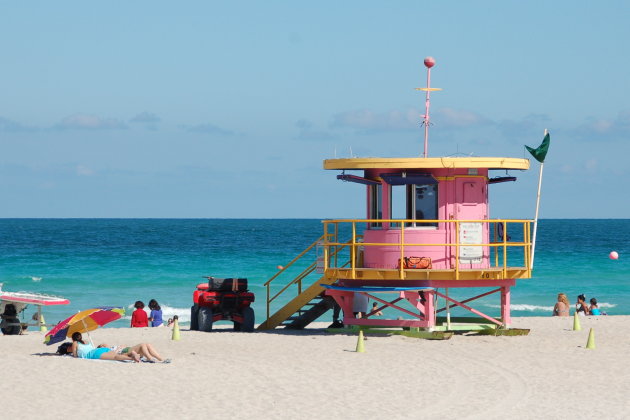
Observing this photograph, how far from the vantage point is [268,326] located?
2911 centimetres

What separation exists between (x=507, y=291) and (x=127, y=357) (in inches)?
380

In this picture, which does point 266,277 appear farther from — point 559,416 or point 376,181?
point 559,416

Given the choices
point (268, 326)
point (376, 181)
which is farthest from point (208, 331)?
point (376, 181)

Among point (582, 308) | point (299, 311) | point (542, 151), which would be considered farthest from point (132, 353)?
point (582, 308)

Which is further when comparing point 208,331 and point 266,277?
point 266,277

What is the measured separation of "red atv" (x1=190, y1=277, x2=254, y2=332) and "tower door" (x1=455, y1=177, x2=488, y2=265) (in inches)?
219

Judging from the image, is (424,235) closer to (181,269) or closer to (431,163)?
(431,163)

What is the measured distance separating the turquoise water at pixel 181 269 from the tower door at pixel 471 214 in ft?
56.6

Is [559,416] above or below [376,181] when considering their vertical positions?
below

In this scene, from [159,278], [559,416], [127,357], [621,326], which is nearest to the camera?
[559,416]

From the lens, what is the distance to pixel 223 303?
28484 millimetres

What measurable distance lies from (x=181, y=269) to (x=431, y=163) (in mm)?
50818

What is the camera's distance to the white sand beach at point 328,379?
1747 centimetres

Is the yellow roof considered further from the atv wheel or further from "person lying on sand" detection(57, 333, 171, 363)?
"person lying on sand" detection(57, 333, 171, 363)
